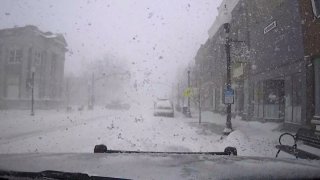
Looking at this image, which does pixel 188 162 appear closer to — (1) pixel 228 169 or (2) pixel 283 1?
(1) pixel 228 169

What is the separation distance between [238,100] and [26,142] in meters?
19.3

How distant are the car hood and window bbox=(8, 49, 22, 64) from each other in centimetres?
4628

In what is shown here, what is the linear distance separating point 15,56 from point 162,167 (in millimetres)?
47887

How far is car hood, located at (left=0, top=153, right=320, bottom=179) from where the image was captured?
2.47 m

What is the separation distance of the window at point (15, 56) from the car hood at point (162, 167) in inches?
1822

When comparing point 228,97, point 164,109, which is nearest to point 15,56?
point 164,109

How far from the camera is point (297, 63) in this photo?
16438mm

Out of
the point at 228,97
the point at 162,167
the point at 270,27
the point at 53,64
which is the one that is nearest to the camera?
the point at 162,167

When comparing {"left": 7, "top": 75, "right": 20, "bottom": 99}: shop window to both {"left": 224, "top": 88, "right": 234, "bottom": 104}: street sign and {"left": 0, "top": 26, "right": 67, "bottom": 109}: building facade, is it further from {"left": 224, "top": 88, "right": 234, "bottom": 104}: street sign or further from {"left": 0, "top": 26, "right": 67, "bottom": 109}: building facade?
{"left": 224, "top": 88, "right": 234, "bottom": 104}: street sign

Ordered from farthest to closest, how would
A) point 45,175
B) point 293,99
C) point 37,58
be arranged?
point 37,58
point 293,99
point 45,175

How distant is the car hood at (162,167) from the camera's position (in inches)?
97.4

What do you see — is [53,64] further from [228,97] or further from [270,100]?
[228,97]

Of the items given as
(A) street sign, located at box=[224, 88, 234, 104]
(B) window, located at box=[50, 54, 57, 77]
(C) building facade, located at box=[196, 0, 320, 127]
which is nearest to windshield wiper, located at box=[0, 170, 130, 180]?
(A) street sign, located at box=[224, 88, 234, 104]

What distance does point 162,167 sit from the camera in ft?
9.24
